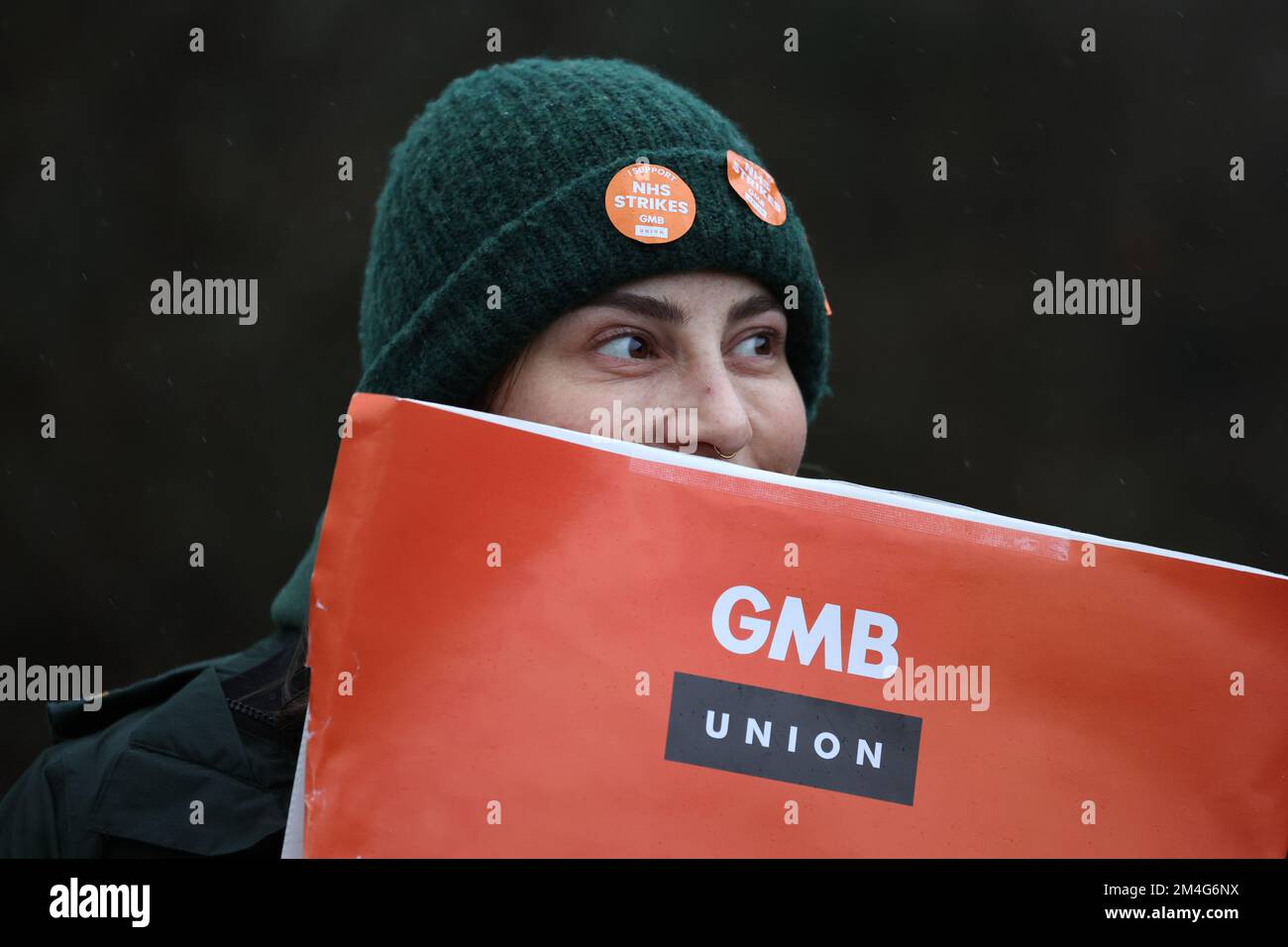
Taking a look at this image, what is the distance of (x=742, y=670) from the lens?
46.6 inches

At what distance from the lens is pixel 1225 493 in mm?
3578

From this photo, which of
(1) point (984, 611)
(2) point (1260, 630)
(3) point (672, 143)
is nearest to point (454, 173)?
(3) point (672, 143)

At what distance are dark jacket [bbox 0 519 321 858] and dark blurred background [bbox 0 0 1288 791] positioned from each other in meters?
2.04

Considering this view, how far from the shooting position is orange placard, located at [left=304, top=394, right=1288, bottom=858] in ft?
3.82

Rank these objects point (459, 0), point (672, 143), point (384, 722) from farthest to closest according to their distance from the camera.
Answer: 1. point (459, 0)
2. point (672, 143)
3. point (384, 722)

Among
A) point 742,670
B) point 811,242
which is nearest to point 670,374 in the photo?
point 742,670

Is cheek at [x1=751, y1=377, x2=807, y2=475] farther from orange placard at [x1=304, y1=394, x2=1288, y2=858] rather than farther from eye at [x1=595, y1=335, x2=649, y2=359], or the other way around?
orange placard at [x1=304, y1=394, x2=1288, y2=858]

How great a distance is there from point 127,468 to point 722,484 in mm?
2790

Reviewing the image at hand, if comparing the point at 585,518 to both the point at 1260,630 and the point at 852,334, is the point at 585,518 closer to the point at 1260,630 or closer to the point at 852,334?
the point at 1260,630

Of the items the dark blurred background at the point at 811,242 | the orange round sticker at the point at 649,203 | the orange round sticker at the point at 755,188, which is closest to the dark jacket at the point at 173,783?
the orange round sticker at the point at 649,203

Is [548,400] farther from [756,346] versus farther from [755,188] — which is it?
[755,188]

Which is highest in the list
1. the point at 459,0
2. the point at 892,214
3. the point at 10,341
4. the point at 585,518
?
the point at 459,0

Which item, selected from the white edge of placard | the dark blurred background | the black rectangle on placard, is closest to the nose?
the black rectangle on placard

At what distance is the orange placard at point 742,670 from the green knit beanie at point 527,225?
16.5 inches
